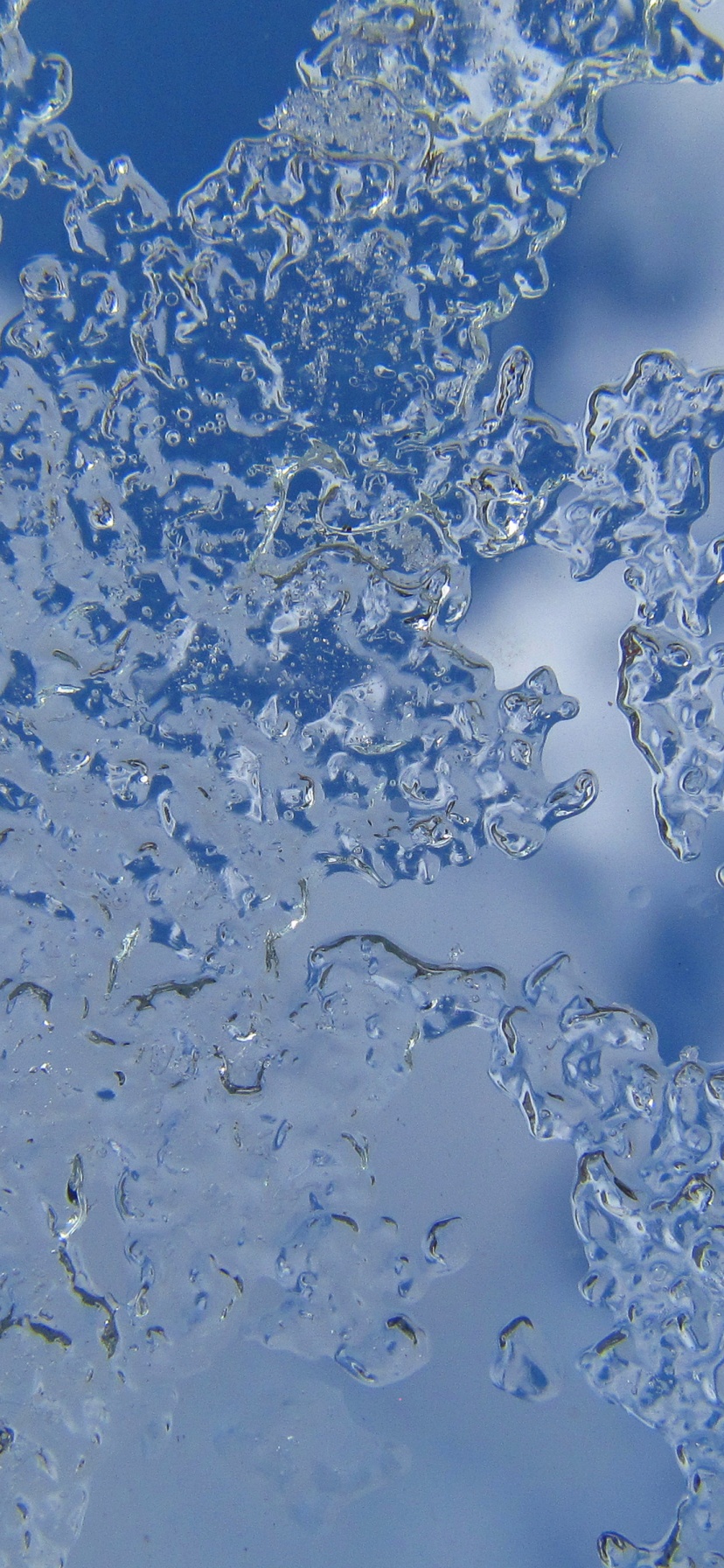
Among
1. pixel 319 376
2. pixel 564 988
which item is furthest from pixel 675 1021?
pixel 319 376

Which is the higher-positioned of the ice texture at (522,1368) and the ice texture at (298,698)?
the ice texture at (298,698)

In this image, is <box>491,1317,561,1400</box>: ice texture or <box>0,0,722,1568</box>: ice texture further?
<box>491,1317,561,1400</box>: ice texture

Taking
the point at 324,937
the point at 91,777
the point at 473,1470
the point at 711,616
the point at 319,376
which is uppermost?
the point at 319,376

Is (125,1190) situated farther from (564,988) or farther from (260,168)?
(260,168)

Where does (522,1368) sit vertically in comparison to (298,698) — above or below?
below

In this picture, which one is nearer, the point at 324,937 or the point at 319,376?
the point at 319,376

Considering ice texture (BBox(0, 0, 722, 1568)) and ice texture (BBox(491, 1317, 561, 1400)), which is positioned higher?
ice texture (BBox(0, 0, 722, 1568))

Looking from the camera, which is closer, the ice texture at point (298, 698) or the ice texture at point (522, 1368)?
the ice texture at point (298, 698)

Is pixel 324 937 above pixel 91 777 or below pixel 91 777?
below
